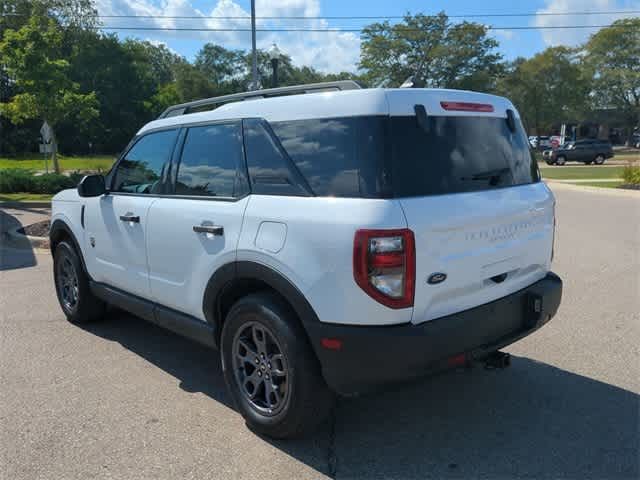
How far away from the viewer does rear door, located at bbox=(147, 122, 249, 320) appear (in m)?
3.30

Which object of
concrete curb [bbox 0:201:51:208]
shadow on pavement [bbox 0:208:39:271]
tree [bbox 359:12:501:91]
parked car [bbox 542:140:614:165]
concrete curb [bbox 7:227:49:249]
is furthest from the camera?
tree [bbox 359:12:501:91]

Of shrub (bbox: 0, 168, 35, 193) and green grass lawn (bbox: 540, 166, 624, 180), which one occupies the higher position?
shrub (bbox: 0, 168, 35, 193)

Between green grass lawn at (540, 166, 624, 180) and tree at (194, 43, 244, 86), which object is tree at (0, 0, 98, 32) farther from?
green grass lawn at (540, 166, 624, 180)

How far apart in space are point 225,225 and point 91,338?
252 cm

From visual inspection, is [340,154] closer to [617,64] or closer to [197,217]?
[197,217]

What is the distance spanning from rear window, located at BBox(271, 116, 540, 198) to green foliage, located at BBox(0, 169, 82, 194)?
1536cm

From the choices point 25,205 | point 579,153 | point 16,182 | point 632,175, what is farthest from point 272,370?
point 579,153

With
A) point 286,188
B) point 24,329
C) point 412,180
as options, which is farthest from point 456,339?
point 24,329

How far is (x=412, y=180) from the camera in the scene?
9.09 ft

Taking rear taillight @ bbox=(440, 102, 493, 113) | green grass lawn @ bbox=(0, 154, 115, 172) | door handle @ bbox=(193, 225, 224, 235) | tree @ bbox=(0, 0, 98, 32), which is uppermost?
tree @ bbox=(0, 0, 98, 32)

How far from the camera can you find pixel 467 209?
2926mm

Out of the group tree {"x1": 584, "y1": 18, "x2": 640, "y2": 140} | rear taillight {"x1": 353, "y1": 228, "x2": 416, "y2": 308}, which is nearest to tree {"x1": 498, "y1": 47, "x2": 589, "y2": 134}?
tree {"x1": 584, "y1": 18, "x2": 640, "y2": 140}

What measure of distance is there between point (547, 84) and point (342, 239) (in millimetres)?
62392

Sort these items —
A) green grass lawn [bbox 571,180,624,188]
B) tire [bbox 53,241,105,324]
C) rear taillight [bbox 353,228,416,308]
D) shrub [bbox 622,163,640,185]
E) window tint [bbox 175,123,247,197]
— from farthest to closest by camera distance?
1. green grass lawn [bbox 571,180,624,188]
2. shrub [bbox 622,163,640,185]
3. tire [bbox 53,241,105,324]
4. window tint [bbox 175,123,247,197]
5. rear taillight [bbox 353,228,416,308]
